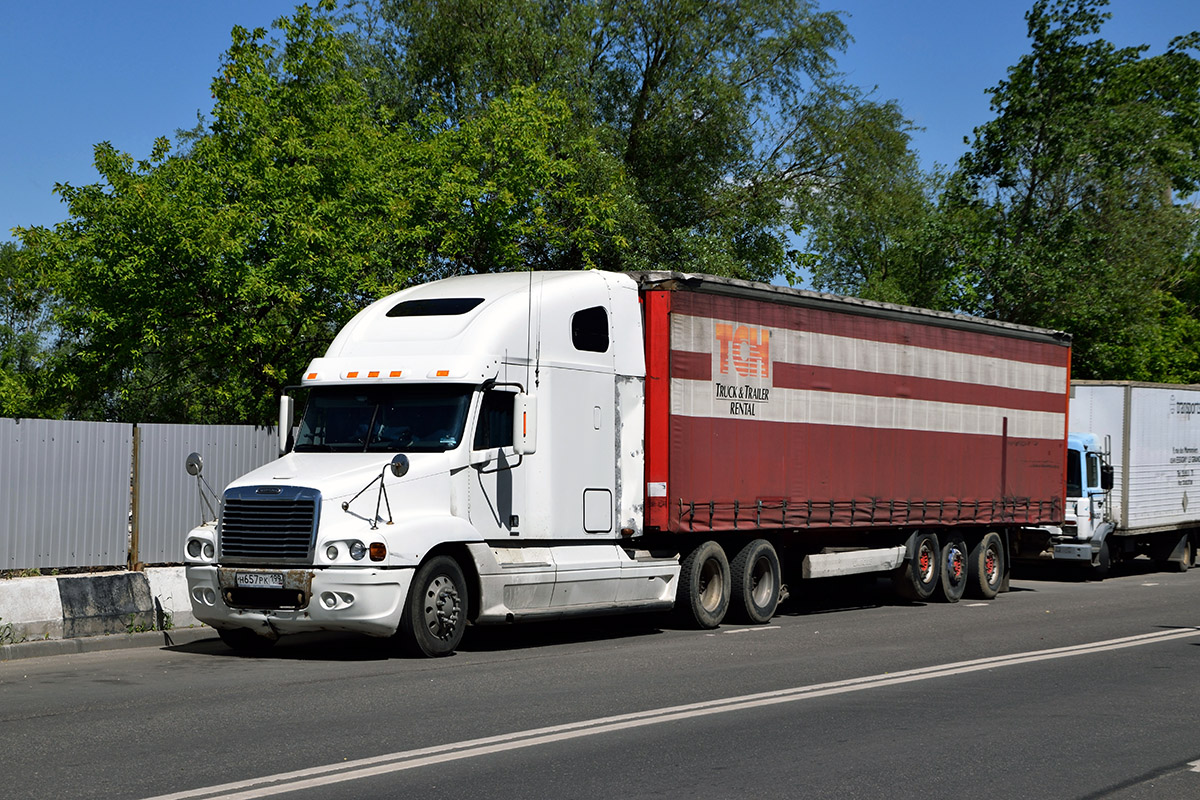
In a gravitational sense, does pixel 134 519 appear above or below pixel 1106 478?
below

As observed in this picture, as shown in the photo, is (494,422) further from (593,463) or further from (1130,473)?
(1130,473)

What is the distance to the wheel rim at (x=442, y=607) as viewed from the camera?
42.3 feet

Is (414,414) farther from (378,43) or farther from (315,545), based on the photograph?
(378,43)

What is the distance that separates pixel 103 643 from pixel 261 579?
245 cm

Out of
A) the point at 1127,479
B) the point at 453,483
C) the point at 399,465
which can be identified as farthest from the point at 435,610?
the point at 1127,479

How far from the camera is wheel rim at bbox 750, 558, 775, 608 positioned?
17.1 metres

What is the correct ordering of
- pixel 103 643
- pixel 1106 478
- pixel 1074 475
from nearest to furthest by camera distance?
pixel 103 643, pixel 1106 478, pixel 1074 475

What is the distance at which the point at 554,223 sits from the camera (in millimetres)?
27828

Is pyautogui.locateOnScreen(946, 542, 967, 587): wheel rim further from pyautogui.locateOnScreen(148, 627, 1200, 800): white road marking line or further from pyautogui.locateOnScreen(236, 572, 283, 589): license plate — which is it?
pyautogui.locateOnScreen(236, 572, 283, 589): license plate

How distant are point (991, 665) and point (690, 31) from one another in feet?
78.1

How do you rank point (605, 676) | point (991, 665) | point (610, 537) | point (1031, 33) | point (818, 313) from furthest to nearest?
1. point (1031, 33)
2. point (818, 313)
3. point (610, 537)
4. point (991, 665)
5. point (605, 676)

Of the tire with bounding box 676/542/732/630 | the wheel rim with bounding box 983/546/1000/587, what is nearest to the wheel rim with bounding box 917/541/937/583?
the wheel rim with bounding box 983/546/1000/587

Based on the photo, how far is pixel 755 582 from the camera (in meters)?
17.2

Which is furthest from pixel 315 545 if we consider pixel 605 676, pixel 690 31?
pixel 690 31
